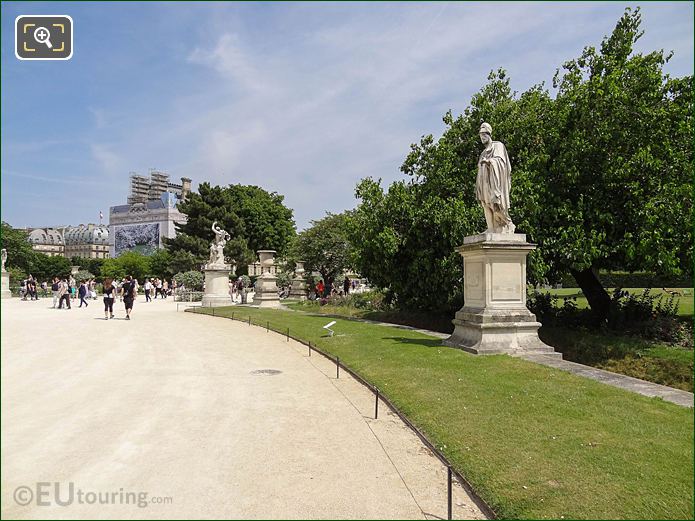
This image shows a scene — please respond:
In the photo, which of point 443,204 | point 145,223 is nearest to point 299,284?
point 443,204

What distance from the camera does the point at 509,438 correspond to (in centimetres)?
577

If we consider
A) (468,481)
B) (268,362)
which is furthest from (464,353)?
(468,481)

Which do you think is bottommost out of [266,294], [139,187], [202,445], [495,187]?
[202,445]

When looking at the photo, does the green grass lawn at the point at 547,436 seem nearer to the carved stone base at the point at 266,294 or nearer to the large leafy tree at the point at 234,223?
the carved stone base at the point at 266,294

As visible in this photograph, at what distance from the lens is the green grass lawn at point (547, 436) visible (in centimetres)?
436

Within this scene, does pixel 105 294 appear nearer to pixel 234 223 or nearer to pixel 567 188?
pixel 567 188

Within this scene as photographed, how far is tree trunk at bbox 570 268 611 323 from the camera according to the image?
18.2 meters

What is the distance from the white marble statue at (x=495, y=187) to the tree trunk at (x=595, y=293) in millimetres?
7604

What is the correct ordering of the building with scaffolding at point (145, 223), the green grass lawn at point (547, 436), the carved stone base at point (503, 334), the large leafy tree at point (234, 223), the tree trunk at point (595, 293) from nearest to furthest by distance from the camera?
1. the green grass lawn at point (547, 436)
2. the carved stone base at point (503, 334)
3. the tree trunk at point (595, 293)
4. the large leafy tree at point (234, 223)
5. the building with scaffolding at point (145, 223)

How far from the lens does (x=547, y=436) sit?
5777 mm

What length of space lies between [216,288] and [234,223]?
28737 mm

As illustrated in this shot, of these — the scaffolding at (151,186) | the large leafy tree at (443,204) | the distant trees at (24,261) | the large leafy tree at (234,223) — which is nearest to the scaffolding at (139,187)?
the scaffolding at (151,186)

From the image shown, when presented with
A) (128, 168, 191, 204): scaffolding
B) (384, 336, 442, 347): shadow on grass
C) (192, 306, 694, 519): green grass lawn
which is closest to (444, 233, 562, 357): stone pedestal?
(384, 336, 442, 347): shadow on grass

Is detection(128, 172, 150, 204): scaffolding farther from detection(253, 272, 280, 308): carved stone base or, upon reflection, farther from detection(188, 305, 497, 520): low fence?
detection(188, 305, 497, 520): low fence
